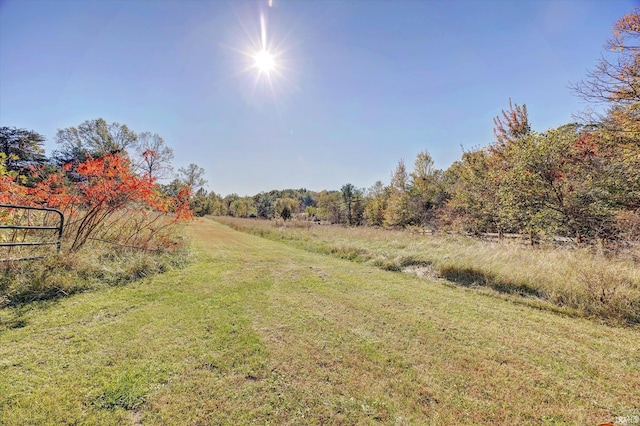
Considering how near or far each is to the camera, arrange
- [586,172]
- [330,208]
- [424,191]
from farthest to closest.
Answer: [330,208] → [424,191] → [586,172]

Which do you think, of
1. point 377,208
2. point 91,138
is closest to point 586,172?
point 377,208

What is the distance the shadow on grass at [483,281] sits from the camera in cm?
527

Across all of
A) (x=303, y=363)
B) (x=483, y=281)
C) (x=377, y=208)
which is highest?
(x=377, y=208)

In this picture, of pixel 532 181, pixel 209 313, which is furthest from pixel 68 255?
pixel 532 181

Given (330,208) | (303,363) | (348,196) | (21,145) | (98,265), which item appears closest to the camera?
(303,363)

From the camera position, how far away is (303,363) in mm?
2590

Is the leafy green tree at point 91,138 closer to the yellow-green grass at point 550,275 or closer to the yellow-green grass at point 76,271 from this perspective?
the yellow-green grass at point 76,271

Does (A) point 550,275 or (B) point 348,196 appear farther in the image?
(B) point 348,196

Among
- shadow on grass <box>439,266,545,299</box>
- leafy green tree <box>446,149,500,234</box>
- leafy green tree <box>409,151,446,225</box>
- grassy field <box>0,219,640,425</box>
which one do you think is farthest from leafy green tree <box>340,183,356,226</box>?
grassy field <box>0,219,640,425</box>

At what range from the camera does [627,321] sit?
3824 millimetres

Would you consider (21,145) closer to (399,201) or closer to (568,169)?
(399,201)

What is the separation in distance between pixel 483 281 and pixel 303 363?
5532 mm

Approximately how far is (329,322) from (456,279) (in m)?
4.61

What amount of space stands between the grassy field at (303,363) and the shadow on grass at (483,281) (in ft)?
3.18
